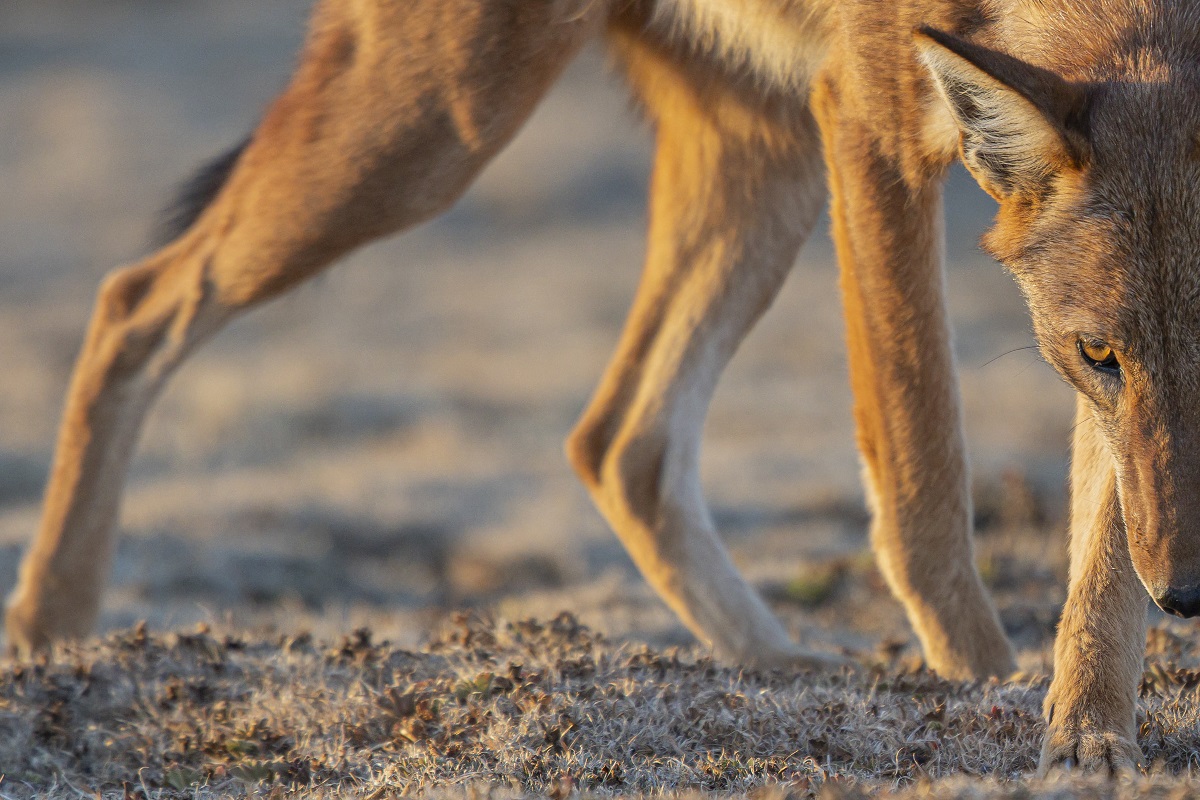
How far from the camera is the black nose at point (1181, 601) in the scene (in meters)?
3.02

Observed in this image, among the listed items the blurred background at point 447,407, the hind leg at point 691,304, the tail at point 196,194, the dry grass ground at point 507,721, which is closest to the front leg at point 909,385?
the dry grass ground at point 507,721

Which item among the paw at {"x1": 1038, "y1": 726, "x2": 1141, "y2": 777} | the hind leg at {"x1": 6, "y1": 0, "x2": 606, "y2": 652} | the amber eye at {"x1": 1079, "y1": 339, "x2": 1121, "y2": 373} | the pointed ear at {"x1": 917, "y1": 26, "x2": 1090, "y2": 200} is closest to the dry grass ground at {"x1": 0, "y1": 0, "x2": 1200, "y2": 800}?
the paw at {"x1": 1038, "y1": 726, "x2": 1141, "y2": 777}

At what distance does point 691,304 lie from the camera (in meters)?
5.22

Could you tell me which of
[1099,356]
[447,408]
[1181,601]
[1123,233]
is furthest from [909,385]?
[447,408]

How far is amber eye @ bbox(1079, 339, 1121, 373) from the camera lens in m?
3.21

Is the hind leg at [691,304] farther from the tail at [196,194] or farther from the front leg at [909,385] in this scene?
the tail at [196,194]

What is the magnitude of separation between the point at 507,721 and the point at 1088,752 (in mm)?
1445

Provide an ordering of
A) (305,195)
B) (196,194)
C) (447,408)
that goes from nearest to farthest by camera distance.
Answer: (305,195)
(196,194)
(447,408)

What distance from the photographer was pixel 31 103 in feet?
77.7

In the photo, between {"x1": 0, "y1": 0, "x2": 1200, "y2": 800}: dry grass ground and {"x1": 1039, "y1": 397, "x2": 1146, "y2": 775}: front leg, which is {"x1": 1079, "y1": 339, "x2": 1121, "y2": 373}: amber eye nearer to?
{"x1": 1039, "y1": 397, "x2": 1146, "y2": 775}: front leg

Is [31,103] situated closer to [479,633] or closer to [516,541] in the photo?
[516,541]

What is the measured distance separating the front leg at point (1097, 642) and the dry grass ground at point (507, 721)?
15 cm

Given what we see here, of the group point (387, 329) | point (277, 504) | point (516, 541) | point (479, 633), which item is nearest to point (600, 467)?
point (479, 633)

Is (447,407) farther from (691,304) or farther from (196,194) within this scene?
(691,304)
